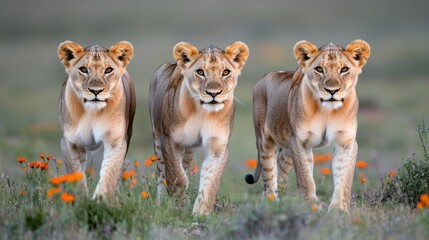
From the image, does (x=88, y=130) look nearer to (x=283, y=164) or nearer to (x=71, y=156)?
(x=71, y=156)

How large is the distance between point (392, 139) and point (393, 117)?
615cm

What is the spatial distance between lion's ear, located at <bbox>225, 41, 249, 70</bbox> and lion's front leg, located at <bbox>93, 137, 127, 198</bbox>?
4.79 ft

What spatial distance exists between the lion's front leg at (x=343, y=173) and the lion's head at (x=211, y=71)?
1281mm

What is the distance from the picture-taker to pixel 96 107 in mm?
9016

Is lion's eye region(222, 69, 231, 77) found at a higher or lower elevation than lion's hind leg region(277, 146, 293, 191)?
higher

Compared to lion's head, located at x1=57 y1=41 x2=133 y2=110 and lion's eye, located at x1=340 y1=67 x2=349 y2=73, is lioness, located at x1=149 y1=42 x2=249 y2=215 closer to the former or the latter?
lion's head, located at x1=57 y1=41 x2=133 y2=110

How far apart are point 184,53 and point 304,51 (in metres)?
1.29

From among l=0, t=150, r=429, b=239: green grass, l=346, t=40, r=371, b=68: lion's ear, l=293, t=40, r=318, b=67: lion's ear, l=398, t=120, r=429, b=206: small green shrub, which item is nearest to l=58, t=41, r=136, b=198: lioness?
l=0, t=150, r=429, b=239: green grass

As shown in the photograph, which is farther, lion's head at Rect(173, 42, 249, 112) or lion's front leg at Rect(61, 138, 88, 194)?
lion's front leg at Rect(61, 138, 88, 194)

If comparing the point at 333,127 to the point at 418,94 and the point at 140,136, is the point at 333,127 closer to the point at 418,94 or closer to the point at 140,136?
the point at 140,136

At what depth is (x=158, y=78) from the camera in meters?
11.0

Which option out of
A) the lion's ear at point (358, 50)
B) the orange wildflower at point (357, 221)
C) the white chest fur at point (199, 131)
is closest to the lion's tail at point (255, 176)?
the white chest fur at point (199, 131)

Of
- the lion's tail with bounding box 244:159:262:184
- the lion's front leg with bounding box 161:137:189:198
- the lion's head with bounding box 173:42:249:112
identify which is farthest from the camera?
the lion's tail with bounding box 244:159:262:184

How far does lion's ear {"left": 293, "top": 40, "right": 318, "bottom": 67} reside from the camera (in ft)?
31.1
